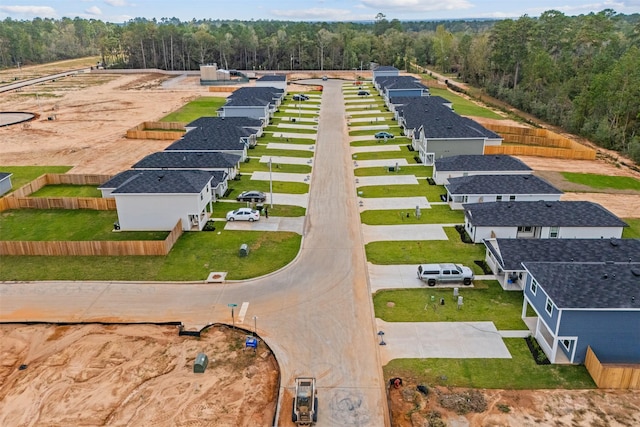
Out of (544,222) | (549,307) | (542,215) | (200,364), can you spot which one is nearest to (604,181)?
(542,215)

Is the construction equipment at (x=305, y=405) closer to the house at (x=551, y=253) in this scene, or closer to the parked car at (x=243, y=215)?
the house at (x=551, y=253)

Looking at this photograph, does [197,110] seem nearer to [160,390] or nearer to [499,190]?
[499,190]

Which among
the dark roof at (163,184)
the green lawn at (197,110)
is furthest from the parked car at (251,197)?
the green lawn at (197,110)

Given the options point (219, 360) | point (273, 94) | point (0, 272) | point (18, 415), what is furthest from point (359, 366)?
point (273, 94)

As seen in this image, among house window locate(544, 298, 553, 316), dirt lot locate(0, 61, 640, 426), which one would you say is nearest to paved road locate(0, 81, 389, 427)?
dirt lot locate(0, 61, 640, 426)

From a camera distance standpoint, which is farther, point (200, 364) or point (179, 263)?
point (179, 263)

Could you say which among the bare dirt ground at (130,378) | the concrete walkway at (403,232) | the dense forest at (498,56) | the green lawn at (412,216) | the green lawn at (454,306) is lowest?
the bare dirt ground at (130,378)
